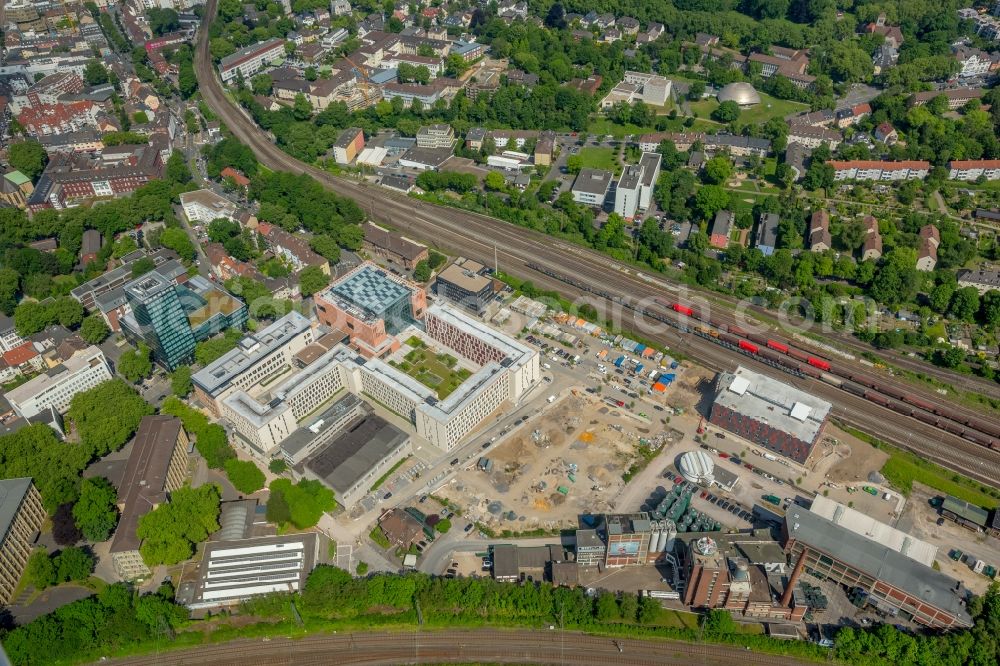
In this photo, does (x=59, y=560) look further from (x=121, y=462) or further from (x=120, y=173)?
(x=120, y=173)

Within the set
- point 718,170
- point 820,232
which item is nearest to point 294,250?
point 718,170

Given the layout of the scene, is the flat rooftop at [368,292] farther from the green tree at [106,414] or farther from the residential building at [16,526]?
the residential building at [16,526]

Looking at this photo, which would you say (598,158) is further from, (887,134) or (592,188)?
(887,134)

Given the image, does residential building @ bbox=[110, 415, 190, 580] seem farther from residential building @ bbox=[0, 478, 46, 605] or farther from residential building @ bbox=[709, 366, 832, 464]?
residential building @ bbox=[709, 366, 832, 464]

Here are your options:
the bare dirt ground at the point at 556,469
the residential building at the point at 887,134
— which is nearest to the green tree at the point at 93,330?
the bare dirt ground at the point at 556,469

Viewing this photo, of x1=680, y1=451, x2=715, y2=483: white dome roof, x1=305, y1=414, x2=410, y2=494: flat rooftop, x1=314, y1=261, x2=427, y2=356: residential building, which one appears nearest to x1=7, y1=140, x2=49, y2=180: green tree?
x1=314, y1=261, x2=427, y2=356: residential building

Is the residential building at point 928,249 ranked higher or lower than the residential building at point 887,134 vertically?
lower
